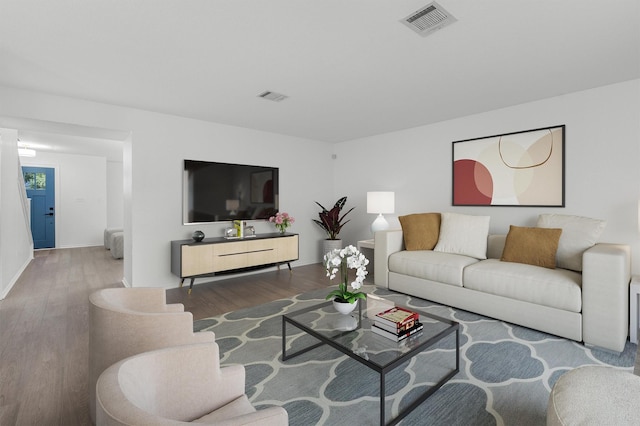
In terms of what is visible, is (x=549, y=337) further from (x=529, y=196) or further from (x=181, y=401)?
(x=181, y=401)

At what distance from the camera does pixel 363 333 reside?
1.95m

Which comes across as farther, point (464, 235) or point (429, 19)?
point (464, 235)

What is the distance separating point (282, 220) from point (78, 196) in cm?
621

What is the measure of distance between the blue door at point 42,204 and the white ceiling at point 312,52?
5680mm

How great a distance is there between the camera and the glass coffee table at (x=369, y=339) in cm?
161

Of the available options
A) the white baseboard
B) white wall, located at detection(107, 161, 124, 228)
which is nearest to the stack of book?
the white baseboard

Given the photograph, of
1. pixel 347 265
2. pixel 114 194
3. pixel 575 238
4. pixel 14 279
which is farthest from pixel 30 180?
pixel 575 238

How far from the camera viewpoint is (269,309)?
3.27m

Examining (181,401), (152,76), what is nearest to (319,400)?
(181,401)

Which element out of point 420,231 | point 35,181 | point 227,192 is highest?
point 35,181

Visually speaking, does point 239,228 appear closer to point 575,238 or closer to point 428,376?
point 428,376

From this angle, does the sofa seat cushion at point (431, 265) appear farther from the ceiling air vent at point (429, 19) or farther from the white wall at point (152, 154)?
the white wall at point (152, 154)

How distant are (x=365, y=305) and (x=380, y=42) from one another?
6.51ft

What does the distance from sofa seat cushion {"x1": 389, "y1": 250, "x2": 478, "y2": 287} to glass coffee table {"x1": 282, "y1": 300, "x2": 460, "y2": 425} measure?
1206 millimetres
